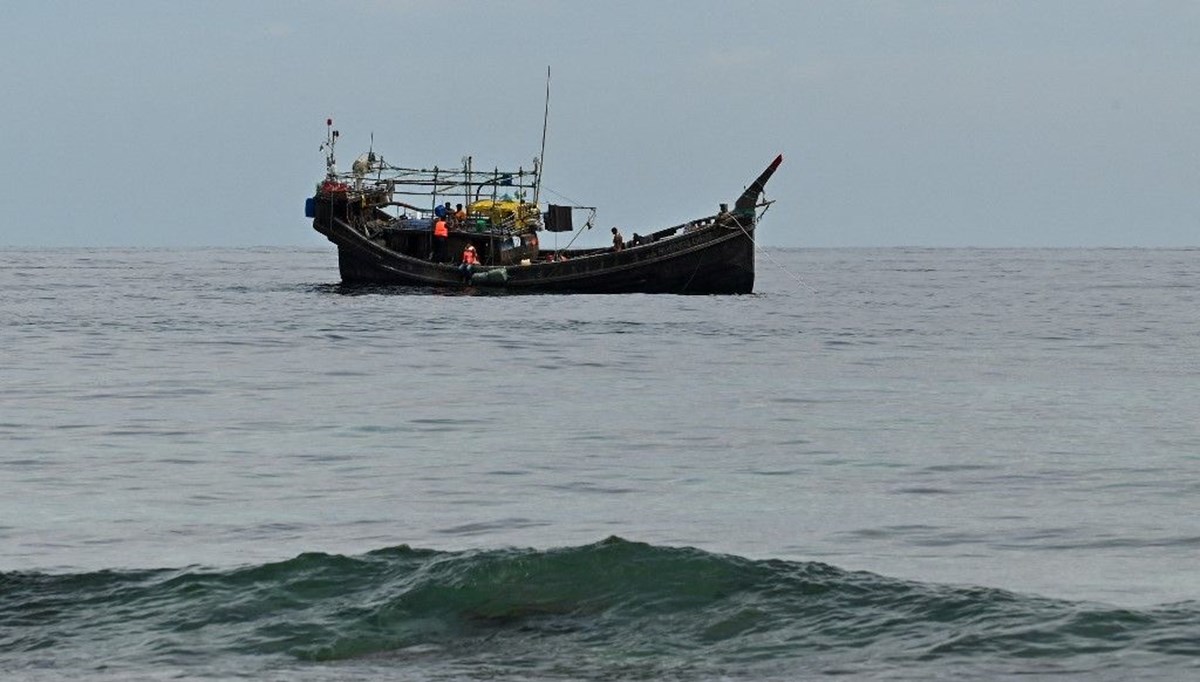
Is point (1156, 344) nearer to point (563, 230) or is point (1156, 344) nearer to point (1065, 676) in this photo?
point (563, 230)

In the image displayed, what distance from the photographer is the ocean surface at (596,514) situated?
10398 mm

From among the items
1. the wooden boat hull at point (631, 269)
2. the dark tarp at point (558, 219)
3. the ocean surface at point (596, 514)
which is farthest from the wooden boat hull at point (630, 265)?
the ocean surface at point (596, 514)

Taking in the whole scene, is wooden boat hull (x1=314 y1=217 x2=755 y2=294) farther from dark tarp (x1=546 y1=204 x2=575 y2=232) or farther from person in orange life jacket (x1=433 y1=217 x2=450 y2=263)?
dark tarp (x1=546 y1=204 x2=575 y2=232)

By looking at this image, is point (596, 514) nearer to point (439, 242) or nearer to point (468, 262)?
point (468, 262)

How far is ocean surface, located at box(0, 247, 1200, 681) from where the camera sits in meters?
10.4

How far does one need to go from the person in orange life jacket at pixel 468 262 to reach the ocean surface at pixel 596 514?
18.9m

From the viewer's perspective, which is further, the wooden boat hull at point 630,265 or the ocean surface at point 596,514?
the wooden boat hull at point 630,265

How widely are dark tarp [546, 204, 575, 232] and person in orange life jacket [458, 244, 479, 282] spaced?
9.55 feet

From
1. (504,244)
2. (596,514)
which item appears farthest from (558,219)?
(596,514)

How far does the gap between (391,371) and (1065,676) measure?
22908 millimetres

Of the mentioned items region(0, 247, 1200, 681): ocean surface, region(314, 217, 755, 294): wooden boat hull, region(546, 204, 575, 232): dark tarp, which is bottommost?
region(0, 247, 1200, 681): ocean surface

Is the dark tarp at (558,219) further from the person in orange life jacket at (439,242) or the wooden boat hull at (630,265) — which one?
the person in orange life jacket at (439,242)

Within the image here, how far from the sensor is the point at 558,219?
57156 mm

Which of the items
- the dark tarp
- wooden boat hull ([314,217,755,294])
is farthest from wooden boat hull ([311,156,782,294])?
the dark tarp
